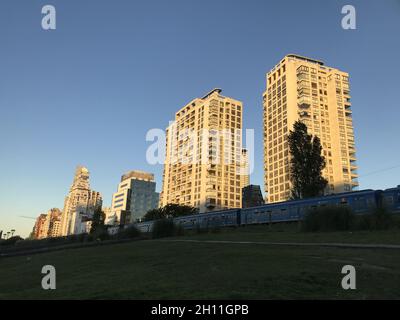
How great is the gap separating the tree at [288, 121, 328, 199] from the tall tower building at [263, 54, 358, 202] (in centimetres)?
5713

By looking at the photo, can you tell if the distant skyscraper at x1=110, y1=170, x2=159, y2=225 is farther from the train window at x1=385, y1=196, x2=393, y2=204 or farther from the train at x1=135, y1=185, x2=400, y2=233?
the train window at x1=385, y1=196, x2=393, y2=204

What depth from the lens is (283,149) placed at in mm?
115062

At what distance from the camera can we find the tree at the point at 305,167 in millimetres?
46969

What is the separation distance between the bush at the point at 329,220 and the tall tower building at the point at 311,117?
76.4 m

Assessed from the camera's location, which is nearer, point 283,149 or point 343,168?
point 343,168

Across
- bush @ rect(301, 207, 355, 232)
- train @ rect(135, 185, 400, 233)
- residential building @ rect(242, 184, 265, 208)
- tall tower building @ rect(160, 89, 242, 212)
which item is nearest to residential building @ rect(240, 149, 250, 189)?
tall tower building @ rect(160, 89, 242, 212)

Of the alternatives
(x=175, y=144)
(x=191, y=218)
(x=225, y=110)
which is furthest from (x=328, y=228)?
(x=175, y=144)

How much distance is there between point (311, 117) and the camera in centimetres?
11206

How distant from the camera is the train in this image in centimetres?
3102

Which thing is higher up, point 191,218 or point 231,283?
point 191,218

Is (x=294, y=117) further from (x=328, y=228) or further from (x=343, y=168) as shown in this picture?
(x=328, y=228)

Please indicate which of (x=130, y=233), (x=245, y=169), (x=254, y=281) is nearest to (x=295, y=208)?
(x=130, y=233)

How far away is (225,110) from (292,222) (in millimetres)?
106618
